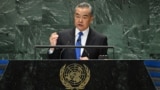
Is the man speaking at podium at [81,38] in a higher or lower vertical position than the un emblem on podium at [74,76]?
higher

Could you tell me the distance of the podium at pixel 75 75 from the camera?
2479 millimetres

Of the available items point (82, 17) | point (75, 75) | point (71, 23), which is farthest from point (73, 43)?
point (71, 23)

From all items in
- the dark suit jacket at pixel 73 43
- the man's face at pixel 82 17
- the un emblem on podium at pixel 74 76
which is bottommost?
the un emblem on podium at pixel 74 76

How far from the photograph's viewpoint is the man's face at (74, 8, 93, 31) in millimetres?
3391

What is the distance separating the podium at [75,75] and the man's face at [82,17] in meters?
0.95

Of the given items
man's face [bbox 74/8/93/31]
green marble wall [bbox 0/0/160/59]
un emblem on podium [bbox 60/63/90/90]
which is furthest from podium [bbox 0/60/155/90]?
green marble wall [bbox 0/0/160/59]

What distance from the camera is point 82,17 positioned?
11.2 ft

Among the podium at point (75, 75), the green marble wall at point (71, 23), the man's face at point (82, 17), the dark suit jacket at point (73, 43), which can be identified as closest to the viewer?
the podium at point (75, 75)

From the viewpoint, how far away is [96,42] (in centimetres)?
352

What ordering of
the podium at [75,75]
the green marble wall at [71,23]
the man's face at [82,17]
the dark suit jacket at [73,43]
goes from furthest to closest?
the green marble wall at [71,23], the man's face at [82,17], the dark suit jacket at [73,43], the podium at [75,75]

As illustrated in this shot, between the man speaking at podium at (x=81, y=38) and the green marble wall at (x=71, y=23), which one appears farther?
the green marble wall at (x=71, y=23)

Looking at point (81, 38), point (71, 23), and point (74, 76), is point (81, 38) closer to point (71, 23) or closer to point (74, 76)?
point (74, 76)

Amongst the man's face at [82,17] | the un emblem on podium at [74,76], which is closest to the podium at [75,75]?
the un emblem on podium at [74,76]

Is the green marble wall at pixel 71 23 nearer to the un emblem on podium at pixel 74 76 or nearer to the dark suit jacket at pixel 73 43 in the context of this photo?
the dark suit jacket at pixel 73 43
